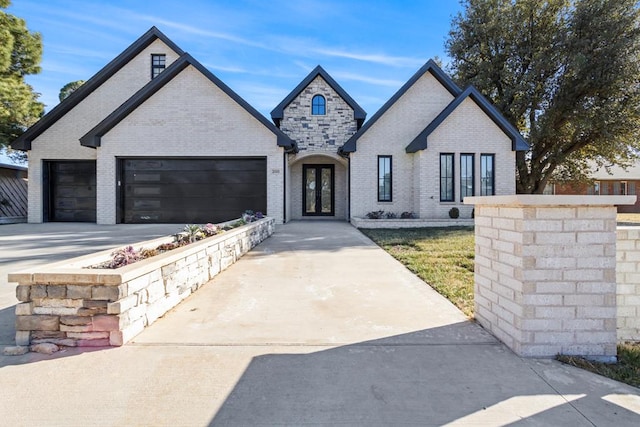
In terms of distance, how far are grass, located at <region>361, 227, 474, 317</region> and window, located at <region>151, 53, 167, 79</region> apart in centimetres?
1213

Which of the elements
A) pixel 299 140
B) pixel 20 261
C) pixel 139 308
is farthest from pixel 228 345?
pixel 299 140

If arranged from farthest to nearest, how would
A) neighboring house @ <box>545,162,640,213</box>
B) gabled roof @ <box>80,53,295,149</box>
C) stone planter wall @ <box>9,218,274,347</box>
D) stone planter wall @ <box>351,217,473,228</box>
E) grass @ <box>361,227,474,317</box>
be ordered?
1. neighboring house @ <box>545,162,640,213</box>
2. gabled roof @ <box>80,53,295,149</box>
3. stone planter wall @ <box>351,217,473,228</box>
4. grass @ <box>361,227,474,317</box>
5. stone planter wall @ <box>9,218,274,347</box>

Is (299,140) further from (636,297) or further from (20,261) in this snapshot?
(636,297)

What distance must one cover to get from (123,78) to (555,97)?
70.0 ft

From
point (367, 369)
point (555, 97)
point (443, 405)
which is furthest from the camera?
point (555, 97)

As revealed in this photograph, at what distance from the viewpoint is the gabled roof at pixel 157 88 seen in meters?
13.8

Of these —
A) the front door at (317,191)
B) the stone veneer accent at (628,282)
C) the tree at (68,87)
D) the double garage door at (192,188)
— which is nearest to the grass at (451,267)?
the stone veneer accent at (628,282)

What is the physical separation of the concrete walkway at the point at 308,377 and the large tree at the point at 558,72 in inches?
724

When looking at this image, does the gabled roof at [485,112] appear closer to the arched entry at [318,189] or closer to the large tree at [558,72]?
the arched entry at [318,189]

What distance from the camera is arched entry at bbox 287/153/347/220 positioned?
1744 centimetres

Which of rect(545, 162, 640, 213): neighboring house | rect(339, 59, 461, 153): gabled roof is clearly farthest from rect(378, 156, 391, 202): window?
rect(545, 162, 640, 213): neighboring house

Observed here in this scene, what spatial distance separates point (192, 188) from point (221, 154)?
1851 millimetres

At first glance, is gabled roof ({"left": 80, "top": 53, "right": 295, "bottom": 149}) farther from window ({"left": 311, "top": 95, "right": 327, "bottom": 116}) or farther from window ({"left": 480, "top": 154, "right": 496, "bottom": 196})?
window ({"left": 480, "top": 154, "right": 496, "bottom": 196})

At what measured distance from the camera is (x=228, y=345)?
335 cm
